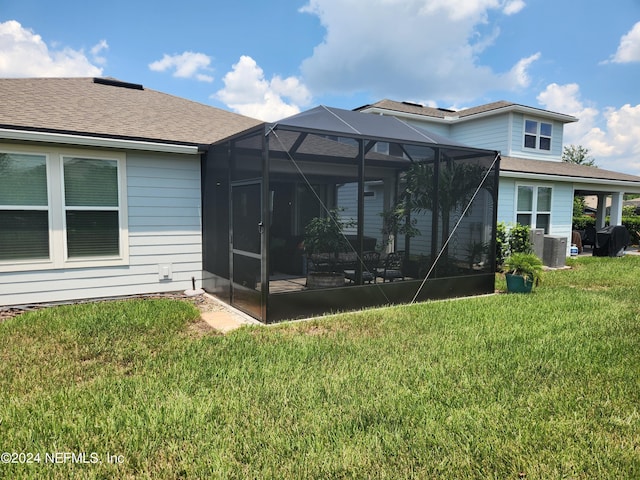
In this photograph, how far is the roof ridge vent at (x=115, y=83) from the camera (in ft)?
30.7

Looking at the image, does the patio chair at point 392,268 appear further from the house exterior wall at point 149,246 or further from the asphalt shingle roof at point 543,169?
the asphalt shingle roof at point 543,169

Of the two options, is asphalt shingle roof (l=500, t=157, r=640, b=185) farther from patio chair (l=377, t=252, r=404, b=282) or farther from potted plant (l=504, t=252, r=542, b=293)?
patio chair (l=377, t=252, r=404, b=282)

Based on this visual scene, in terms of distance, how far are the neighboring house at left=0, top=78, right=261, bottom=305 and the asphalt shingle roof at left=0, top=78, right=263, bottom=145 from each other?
0.09 ft

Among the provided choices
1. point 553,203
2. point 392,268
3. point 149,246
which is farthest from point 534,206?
point 149,246

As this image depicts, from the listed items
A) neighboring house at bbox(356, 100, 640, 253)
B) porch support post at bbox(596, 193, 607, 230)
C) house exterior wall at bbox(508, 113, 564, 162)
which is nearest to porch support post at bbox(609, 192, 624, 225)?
neighboring house at bbox(356, 100, 640, 253)

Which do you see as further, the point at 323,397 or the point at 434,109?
the point at 434,109

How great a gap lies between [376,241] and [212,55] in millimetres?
9051

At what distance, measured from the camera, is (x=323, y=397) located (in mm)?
A: 3270

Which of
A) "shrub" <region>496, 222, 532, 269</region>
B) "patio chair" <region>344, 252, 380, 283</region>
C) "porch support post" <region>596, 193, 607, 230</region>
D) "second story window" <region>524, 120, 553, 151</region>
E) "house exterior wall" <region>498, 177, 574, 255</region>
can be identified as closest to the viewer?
"patio chair" <region>344, 252, 380, 283</region>

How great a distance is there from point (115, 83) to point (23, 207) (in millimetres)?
4793

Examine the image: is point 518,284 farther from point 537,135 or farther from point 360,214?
point 537,135

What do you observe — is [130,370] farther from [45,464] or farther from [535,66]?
[535,66]

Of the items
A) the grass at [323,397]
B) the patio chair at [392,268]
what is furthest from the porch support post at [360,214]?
the grass at [323,397]

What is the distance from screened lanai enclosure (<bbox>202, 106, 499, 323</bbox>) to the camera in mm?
5703
